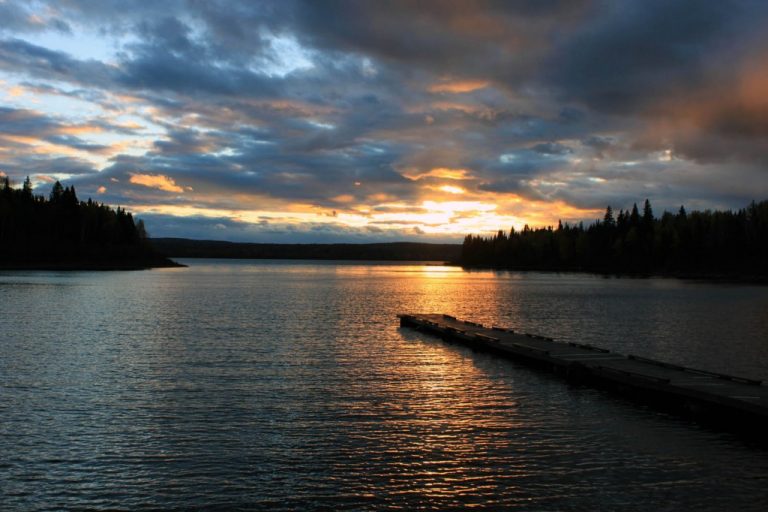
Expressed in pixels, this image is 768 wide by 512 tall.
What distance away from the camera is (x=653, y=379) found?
85.1 feet

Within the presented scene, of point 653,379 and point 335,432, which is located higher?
point 653,379

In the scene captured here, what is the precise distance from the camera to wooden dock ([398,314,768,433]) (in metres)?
21.7

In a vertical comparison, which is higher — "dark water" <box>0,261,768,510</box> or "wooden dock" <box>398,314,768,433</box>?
"wooden dock" <box>398,314,768,433</box>

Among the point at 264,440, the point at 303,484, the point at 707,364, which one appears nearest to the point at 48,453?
the point at 264,440

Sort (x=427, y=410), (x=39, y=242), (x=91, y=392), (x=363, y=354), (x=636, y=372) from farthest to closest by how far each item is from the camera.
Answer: (x=39, y=242) < (x=363, y=354) < (x=636, y=372) < (x=91, y=392) < (x=427, y=410)

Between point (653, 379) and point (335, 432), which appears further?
point (653, 379)

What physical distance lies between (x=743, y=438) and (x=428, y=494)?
1150cm

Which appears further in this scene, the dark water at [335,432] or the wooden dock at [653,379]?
the wooden dock at [653,379]

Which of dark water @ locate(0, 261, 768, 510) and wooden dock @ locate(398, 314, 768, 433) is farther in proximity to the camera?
wooden dock @ locate(398, 314, 768, 433)

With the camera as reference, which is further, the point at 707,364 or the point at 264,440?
the point at 707,364

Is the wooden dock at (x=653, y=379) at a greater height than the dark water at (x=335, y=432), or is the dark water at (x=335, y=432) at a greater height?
the wooden dock at (x=653, y=379)

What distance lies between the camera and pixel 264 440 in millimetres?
19656

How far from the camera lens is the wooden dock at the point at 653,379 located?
21688 millimetres

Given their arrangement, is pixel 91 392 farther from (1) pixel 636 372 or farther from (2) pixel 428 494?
(1) pixel 636 372
